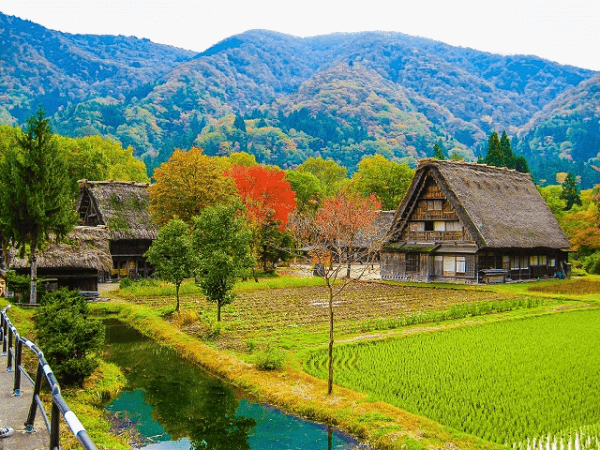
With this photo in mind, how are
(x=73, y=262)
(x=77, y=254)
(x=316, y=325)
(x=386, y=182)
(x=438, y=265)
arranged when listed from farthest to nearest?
1. (x=386, y=182)
2. (x=438, y=265)
3. (x=77, y=254)
4. (x=73, y=262)
5. (x=316, y=325)

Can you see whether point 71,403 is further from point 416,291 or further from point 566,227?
point 566,227

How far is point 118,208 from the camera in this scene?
41031 millimetres

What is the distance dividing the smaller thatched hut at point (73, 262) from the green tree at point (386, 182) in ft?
129

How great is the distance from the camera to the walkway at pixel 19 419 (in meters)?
6.23

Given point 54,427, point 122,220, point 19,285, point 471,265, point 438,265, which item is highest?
point 122,220

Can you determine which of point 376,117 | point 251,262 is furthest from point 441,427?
point 376,117

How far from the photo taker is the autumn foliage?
41469 mm

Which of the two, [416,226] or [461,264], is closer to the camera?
[461,264]

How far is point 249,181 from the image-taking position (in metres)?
42.6

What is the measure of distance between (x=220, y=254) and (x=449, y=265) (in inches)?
935

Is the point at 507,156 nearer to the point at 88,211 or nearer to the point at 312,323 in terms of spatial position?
the point at 88,211

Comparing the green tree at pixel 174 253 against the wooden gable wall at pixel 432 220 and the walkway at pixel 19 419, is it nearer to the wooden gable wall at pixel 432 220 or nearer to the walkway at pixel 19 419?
the walkway at pixel 19 419

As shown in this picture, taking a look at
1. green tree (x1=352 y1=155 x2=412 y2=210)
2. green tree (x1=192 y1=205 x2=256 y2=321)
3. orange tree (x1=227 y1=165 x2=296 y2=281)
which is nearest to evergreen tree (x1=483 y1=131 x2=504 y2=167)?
green tree (x1=352 y1=155 x2=412 y2=210)

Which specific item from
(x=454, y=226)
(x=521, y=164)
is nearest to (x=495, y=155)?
(x=521, y=164)
